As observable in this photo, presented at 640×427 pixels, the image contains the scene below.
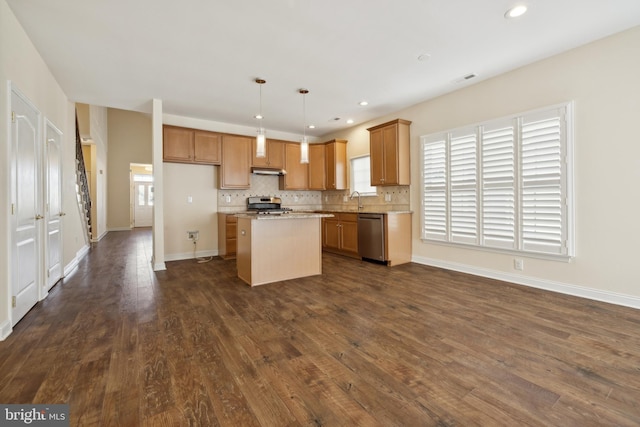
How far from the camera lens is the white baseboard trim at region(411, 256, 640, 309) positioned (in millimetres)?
2889

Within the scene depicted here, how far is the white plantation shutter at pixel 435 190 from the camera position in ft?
14.8

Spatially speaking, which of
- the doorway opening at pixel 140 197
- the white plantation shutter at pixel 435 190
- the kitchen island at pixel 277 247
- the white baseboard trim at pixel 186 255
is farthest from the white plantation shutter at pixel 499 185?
the doorway opening at pixel 140 197

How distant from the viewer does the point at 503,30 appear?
2775 mm

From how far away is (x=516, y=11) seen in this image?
2496 mm

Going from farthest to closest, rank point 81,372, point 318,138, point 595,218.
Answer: point 318,138 → point 595,218 → point 81,372

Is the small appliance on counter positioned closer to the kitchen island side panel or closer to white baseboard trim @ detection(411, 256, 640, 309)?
the kitchen island side panel

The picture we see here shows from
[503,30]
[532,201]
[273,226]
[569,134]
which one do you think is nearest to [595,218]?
[532,201]

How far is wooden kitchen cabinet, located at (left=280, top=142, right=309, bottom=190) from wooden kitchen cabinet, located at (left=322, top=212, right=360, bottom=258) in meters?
1.08

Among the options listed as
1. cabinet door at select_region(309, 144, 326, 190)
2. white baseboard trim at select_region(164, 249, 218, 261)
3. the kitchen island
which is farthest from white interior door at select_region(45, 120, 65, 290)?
cabinet door at select_region(309, 144, 326, 190)

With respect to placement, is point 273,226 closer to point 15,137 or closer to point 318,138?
point 15,137

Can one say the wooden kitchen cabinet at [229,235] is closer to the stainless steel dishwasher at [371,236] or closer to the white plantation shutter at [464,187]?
the stainless steel dishwasher at [371,236]

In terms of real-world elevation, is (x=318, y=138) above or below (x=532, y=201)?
above

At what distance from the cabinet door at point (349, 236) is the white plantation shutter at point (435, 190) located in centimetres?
125

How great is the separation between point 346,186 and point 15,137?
17.2 ft
